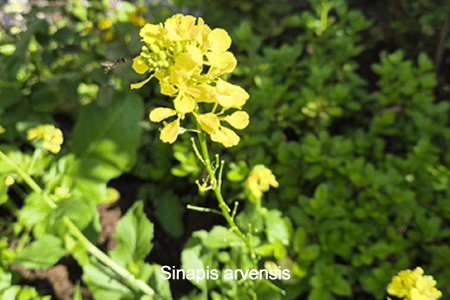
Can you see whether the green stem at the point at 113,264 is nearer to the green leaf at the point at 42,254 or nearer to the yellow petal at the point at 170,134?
the green leaf at the point at 42,254

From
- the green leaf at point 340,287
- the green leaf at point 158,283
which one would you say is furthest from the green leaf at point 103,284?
the green leaf at point 340,287

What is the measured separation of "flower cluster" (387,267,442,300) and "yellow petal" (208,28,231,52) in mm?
863

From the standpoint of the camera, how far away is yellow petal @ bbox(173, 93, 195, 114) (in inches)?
25.6

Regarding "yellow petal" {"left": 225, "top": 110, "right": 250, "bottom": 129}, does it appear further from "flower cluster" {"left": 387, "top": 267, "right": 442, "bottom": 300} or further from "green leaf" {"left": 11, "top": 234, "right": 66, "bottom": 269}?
"green leaf" {"left": 11, "top": 234, "right": 66, "bottom": 269}

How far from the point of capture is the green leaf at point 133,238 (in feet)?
4.49

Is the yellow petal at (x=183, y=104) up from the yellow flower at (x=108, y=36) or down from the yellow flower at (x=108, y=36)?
up

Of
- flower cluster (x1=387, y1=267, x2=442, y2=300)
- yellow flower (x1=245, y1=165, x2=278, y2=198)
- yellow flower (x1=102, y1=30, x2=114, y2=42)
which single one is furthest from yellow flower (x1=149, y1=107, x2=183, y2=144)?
yellow flower (x1=102, y1=30, x2=114, y2=42)

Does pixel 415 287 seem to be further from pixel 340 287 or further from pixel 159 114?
pixel 159 114

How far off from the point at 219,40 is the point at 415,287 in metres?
0.93

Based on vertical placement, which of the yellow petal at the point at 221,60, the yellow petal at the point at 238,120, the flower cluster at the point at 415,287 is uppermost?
the yellow petal at the point at 221,60

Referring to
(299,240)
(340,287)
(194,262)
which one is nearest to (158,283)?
(194,262)

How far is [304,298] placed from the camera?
1472 millimetres

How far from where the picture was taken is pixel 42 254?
129cm

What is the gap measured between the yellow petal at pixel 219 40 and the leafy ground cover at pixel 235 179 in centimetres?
5
